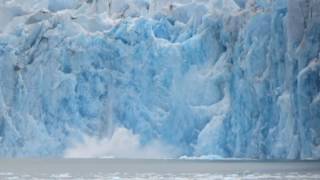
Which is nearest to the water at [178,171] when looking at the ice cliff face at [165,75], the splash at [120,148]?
the splash at [120,148]

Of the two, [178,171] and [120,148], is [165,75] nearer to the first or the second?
[120,148]

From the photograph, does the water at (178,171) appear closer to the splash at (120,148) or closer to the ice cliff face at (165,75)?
the splash at (120,148)

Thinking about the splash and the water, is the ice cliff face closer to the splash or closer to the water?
the splash

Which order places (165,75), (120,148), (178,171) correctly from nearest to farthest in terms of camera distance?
(178,171)
(165,75)
(120,148)

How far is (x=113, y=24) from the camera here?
5834 centimetres

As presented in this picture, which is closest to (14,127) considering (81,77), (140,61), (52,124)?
(52,124)

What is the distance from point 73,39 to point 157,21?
662 centimetres

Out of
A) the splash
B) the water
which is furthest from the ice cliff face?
the water

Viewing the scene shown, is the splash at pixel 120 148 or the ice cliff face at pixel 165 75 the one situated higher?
the ice cliff face at pixel 165 75

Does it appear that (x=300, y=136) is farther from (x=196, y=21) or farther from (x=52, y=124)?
(x=52, y=124)

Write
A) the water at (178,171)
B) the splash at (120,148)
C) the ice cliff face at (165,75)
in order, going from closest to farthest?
the water at (178,171), the ice cliff face at (165,75), the splash at (120,148)

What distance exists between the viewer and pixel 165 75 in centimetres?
5356

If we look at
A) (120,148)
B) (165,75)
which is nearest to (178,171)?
(165,75)

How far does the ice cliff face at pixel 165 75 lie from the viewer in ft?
156
